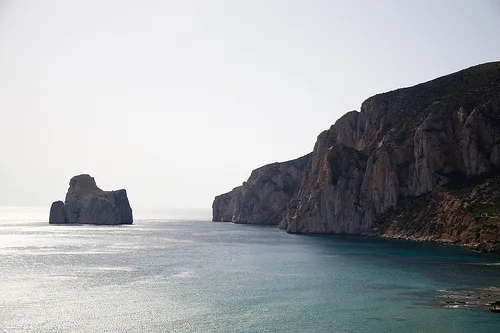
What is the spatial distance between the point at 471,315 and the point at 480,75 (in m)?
148

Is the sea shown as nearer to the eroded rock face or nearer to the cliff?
the cliff

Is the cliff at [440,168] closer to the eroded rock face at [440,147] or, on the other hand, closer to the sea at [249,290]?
the eroded rock face at [440,147]

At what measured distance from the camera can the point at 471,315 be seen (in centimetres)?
6538

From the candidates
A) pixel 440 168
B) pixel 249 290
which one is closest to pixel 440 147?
pixel 440 168

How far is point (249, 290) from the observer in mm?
86375

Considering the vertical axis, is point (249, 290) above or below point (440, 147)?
below

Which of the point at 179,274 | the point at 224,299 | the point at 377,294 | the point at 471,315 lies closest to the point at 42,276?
the point at 179,274

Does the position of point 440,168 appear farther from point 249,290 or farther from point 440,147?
point 249,290

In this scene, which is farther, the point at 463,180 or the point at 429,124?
the point at 429,124

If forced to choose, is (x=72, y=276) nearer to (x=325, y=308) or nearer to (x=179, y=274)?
(x=179, y=274)

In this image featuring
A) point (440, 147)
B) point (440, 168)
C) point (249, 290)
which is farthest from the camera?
point (440, 147)

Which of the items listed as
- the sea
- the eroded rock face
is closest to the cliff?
the eroded rock face

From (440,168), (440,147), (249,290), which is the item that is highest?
(440,147)

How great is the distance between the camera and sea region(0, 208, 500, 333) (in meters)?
64.1
